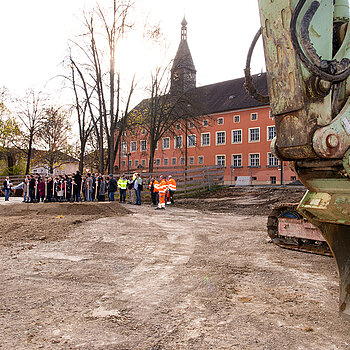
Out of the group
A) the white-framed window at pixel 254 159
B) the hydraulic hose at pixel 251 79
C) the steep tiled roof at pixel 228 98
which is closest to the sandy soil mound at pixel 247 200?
the hydraulic hose at pixel 251 79

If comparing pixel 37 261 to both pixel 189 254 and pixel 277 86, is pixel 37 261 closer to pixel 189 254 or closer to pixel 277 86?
pixel 189 254

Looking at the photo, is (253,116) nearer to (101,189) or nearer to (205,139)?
(205,139)

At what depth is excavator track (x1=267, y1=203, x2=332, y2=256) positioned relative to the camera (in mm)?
5527

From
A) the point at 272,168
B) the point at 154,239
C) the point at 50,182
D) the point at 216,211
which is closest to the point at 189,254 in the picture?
the point at 154,239

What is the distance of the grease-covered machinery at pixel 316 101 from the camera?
8.77 feet

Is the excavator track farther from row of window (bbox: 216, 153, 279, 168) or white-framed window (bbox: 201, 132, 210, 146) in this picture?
white-framed window (bbox: 201, 132, 210, 146)

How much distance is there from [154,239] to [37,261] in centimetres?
272

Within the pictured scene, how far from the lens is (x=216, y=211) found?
14914 mm

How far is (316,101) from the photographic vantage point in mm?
2795

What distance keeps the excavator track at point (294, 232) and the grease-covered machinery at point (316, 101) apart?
8.35 ft

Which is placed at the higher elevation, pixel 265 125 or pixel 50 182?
pixel 265 125

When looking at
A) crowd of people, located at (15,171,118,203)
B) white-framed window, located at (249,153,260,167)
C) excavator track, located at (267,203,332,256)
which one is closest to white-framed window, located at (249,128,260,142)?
A: white-framed window, located at (249,153,260,167)

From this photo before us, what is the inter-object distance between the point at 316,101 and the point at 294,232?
3604mm

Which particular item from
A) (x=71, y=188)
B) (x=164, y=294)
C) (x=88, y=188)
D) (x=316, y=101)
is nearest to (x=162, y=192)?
(x=88, y=188)
